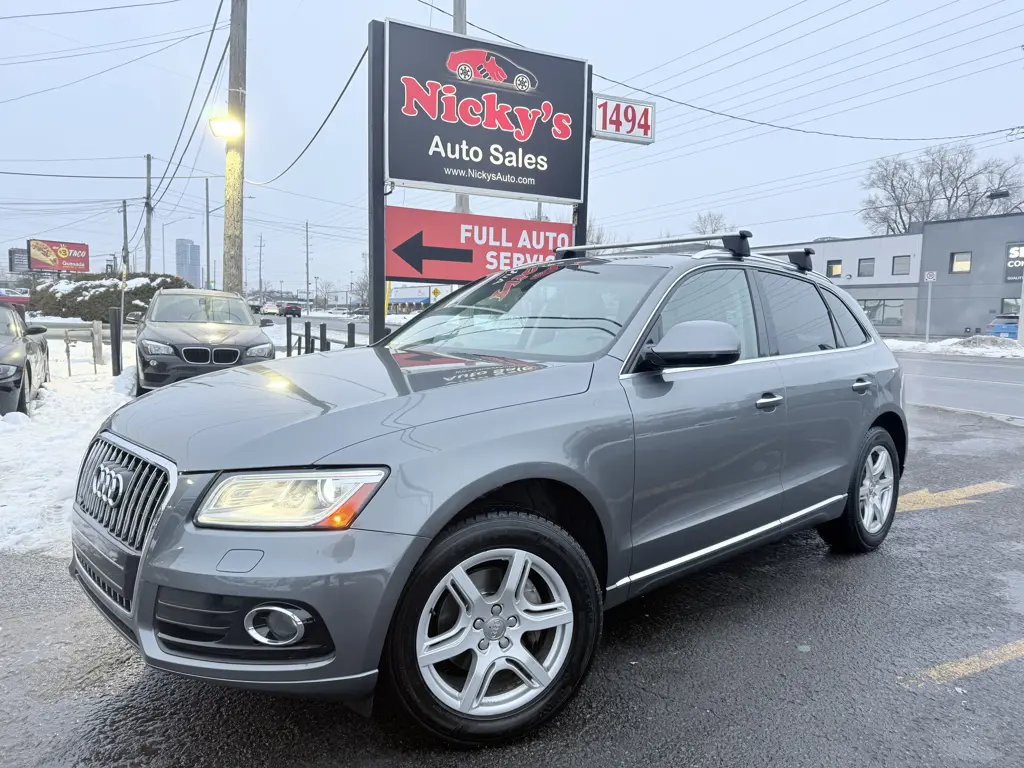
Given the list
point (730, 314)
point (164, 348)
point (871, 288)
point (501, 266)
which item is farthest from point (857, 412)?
point (871, 288)

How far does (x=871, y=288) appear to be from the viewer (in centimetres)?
4625

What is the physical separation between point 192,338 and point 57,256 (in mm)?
72073

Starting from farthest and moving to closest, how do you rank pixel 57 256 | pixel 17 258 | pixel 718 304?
pixel 17 258 → pixel 57 256 → pixel 718 304

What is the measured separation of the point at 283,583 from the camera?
201 cm

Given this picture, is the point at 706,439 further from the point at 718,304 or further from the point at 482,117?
the point at 482,117

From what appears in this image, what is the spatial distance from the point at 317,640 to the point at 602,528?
1095 mm

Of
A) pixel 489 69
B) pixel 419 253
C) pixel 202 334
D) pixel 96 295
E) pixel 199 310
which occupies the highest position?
pixel 489 69

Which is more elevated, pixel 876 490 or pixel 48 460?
pixel 876 490

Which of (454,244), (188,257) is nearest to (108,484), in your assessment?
(454,244)

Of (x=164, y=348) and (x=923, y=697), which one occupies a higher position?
(x=164, y=348)

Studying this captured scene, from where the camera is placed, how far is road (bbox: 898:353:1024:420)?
39.5 ft

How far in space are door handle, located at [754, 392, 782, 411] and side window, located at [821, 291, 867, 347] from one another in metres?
1.17

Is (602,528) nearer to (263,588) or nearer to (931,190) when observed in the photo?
(263,588)

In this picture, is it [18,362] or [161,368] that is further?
[161,368]
